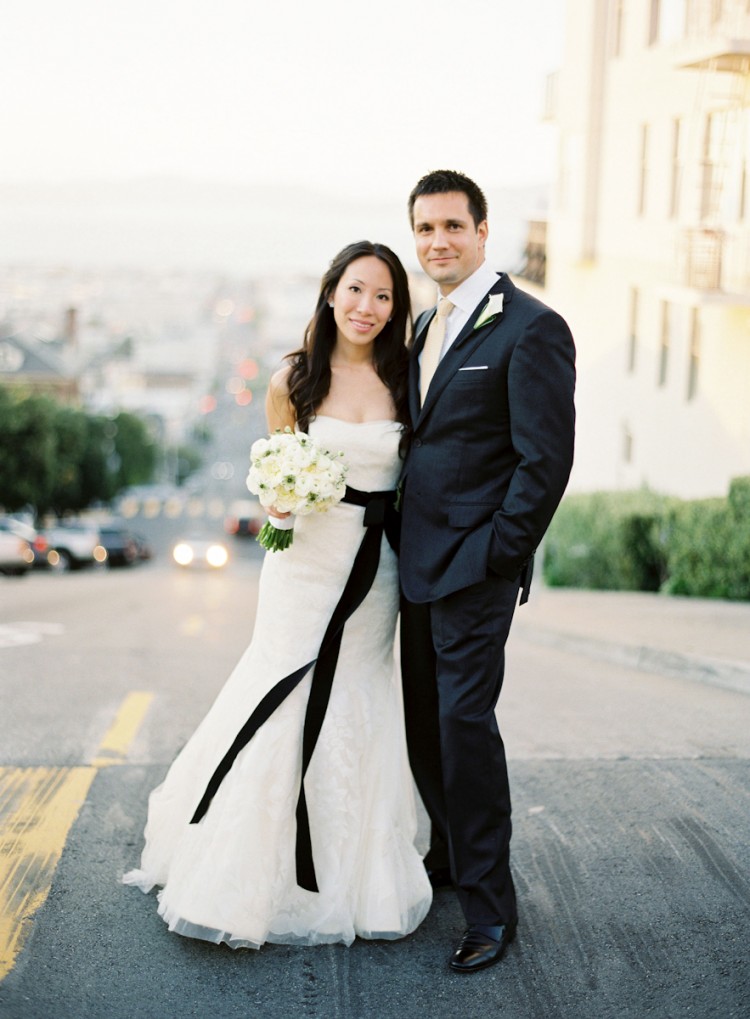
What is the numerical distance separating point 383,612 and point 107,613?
13382mm

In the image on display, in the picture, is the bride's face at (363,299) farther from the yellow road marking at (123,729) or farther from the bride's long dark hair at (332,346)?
the yellow road marking at (123,729)

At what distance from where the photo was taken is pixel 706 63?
18562 millimetres

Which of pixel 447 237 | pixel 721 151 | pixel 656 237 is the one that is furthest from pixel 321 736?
pixel 656 237

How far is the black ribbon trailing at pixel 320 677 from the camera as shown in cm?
397

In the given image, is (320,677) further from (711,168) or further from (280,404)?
(711,168)

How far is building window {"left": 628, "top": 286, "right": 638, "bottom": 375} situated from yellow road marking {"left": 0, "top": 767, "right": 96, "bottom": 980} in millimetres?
19099

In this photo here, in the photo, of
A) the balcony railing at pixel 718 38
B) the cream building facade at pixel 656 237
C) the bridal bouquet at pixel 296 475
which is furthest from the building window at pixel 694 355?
the bridal bouquet at pixel 296 475

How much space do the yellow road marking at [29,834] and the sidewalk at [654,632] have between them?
4.52 metres

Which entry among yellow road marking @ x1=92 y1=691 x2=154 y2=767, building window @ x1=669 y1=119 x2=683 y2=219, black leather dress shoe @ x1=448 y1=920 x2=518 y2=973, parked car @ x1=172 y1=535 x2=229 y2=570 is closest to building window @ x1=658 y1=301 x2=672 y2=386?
building window @ x1=669 y1=119 x2=683 y2=219

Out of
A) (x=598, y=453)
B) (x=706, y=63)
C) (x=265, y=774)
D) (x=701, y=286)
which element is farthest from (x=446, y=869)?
(x=598, y=453)

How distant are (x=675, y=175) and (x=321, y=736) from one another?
18.7 metres

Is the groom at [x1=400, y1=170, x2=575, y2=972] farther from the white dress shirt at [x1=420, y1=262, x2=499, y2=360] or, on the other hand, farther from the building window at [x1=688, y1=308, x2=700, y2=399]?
the building window at [x1=688, y1=308, x2=700, y2=399]

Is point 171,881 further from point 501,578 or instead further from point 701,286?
point 701,286

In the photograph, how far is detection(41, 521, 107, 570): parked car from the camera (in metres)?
38.8
